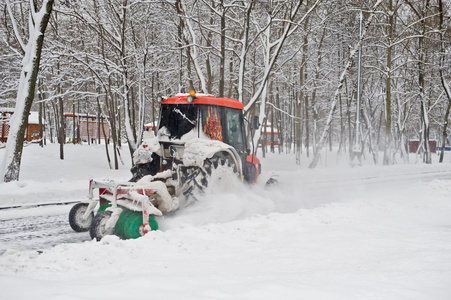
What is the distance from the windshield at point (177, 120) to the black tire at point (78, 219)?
6.82ft

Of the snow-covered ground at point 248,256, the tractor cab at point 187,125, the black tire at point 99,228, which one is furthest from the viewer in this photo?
the tractor cab at point 187,125

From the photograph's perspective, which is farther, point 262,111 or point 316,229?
point 262,111

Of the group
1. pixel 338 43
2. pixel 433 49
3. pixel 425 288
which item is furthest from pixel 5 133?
pixel 433 49

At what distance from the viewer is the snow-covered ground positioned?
128 inches

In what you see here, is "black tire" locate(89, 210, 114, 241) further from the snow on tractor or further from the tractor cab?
the tractor cab


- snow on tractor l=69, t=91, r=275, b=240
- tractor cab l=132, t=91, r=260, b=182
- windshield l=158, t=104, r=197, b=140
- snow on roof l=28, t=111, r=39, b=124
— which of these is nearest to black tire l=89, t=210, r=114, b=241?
snow on tractor l=69, t=91, r=275, b=240

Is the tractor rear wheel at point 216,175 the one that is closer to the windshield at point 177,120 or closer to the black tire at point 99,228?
the windshield at point 177,120

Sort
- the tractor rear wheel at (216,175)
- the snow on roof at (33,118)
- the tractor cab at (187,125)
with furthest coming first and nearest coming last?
the snow on roof at (33,118) < the tractor cab at (187,125) < the tractor rear wheel at (216,175)

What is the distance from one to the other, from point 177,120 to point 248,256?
3.45m

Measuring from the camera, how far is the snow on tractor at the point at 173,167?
5570 millimetres

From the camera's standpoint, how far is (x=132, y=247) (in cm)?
464

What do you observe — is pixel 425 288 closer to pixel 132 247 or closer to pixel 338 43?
pixel 132 247

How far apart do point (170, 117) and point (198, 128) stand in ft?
2.31

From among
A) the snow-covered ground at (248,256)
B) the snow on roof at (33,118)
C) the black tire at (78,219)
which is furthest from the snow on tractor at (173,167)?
the snow on roof at (33,118)
